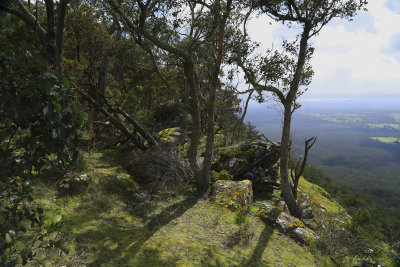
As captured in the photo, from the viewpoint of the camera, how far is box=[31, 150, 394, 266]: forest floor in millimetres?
4949

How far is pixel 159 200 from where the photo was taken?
8.54 metres

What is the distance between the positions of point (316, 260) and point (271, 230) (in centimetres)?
163

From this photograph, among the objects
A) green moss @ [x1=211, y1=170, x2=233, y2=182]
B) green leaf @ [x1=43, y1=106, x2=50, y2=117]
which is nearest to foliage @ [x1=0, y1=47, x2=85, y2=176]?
green leaf @ [x1=43, y1=106, x2=50, y2=117]

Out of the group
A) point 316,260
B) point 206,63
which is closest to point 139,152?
point 206,63

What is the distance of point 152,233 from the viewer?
20.3 feet

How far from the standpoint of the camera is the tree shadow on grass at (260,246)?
5.84m

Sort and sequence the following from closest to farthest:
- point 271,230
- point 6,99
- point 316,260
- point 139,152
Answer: point 6,99 < point 316,260 < point 271,230 < point 139,152

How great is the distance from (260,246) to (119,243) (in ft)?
13.5

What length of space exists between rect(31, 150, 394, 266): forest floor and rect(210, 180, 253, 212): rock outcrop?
38 cm

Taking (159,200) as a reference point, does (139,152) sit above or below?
above

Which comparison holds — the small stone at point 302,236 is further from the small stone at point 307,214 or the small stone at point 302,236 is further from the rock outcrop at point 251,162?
the rock outcrop at point 251,162

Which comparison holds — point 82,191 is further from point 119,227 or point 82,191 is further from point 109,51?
point 109,51

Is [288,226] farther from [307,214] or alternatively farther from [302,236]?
[307,214]

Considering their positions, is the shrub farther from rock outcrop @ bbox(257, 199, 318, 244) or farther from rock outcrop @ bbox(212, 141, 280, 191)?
rock outcrop @ bbox(257, 199, 318, 244)
